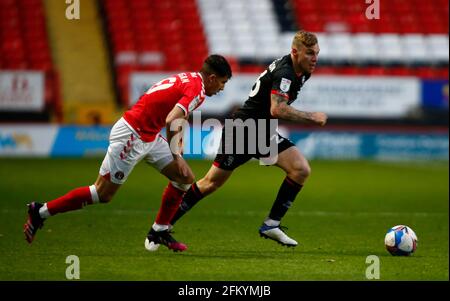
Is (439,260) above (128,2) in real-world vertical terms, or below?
below

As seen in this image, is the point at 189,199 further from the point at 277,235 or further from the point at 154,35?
the point at 154,35

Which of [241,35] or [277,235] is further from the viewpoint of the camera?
[241,35]

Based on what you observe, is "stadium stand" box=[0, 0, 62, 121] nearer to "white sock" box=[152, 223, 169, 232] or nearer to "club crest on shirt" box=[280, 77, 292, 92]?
"white sock" box=[152, 223, 169, 232]

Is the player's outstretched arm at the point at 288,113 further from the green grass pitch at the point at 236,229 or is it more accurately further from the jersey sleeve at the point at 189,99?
the green grass pitch at the point at 236,229

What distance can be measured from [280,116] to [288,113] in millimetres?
90

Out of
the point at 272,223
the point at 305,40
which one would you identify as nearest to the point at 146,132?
the point at 272,223

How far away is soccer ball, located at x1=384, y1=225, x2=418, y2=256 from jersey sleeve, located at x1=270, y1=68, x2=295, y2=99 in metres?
1.66

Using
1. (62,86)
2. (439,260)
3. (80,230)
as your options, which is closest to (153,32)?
(62,86)

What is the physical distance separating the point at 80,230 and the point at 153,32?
1448cm

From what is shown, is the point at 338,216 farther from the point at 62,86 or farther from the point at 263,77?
the point at 62,86

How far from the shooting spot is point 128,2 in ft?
79.3

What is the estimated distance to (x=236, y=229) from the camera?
9.99 m

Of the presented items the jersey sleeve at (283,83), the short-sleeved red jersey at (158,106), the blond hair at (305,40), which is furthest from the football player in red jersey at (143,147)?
the blond hair at (305,40)

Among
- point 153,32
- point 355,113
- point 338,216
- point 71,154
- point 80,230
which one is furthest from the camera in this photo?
point 153,32
